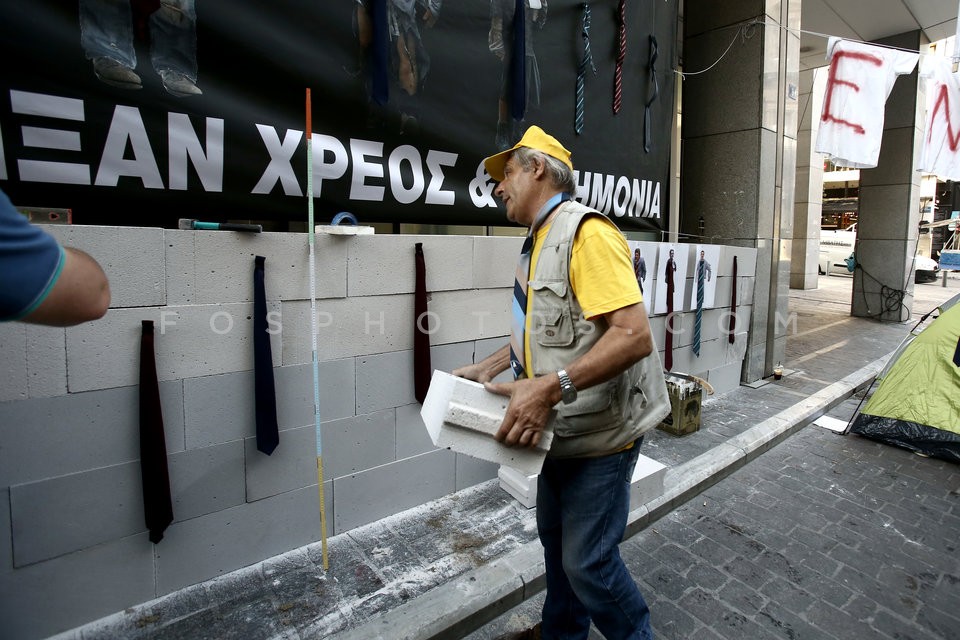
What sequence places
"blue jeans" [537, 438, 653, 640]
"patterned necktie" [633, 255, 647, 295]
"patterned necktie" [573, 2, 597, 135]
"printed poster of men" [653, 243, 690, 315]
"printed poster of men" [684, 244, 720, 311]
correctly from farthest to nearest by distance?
1. "printed poster of men" [684, 244, 720, 311]
2. "printed poster of men" [653, 243, 690, 315]
3. "patterned necktie" [633, 255, 647, 295]
4. "patterned necktie" [573, 2, 597, 135]
5. "blue jeans" [537, 438, 653, 640]

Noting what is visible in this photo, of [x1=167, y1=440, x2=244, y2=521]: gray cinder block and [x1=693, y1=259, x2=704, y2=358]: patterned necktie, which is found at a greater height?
[x1=693, y1=259, x2=704, y2=358]: patterned necktie

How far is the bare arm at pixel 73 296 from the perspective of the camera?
1201 millimetres

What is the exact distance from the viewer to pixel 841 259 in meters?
25.5

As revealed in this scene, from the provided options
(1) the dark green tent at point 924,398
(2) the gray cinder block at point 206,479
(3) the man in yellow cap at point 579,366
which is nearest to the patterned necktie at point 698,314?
(1) the dark green tent at point 924,398

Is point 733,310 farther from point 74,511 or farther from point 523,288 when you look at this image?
point 74,511

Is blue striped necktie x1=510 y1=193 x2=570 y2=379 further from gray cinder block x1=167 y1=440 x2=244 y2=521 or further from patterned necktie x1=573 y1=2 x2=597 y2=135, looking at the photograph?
patterned necktie x1=573 y1=2 x2=597 y2=135

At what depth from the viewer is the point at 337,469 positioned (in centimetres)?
359

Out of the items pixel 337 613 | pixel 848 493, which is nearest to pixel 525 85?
pixel 337 613

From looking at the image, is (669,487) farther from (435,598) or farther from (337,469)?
(337,469)

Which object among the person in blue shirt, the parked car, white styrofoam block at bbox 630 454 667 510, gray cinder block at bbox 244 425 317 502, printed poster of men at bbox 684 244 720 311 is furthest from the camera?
the parked car

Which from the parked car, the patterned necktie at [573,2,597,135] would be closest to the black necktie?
the patterned necktie at [573,2,597,135]

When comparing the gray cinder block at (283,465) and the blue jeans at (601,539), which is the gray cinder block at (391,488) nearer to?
the gray cinder block at (283,465)

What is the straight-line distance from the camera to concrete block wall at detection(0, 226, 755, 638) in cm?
260

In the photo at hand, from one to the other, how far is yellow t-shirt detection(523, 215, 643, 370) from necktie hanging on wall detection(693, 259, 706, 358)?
4814mm
